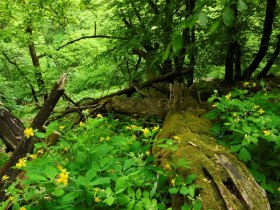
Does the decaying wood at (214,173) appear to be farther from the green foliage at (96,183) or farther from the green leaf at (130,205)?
the green leaf at (130,205)

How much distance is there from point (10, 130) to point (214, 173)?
464 cm

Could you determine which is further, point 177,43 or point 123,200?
point 123,200

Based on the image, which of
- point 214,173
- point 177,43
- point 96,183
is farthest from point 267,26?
point 96,183

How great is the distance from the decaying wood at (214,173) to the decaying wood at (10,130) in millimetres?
3740

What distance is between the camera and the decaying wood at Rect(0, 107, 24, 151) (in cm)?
583

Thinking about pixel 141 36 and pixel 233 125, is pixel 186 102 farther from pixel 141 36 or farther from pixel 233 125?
pixel 141 36

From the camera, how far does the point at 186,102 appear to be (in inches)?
162

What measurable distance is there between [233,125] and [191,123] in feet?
2.17

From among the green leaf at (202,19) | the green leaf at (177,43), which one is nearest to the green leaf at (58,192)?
the green leaf at (177,43)

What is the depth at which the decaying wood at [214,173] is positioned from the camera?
227 centimetres

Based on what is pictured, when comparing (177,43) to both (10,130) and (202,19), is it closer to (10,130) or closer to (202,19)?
(202,19)

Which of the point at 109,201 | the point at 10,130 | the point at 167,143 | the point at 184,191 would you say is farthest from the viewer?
the point at 10,130

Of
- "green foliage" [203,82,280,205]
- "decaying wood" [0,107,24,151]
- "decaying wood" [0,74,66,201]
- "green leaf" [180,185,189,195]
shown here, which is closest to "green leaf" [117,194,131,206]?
"green leaf" [180,185,189,195]

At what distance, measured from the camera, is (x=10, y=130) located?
231 inches
